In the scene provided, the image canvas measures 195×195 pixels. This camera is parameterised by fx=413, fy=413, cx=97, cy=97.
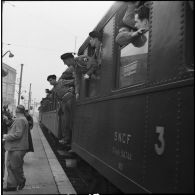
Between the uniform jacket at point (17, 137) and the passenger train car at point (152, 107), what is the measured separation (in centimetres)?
247

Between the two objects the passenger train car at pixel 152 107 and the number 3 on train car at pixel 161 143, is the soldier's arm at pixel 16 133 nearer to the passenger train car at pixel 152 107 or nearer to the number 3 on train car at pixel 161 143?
the passenger train car at pixel 152 107

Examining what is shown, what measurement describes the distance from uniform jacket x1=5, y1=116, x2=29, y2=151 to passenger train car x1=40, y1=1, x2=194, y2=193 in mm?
2471

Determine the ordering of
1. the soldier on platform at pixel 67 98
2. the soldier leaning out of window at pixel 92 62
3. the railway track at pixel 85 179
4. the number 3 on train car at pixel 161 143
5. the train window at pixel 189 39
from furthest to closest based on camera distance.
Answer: the soldier on platform at pixel 67 98
the soldier leaning out of window at pixel 92 62
the railway track at pixel 85 179
the number 3 on train car at pixel 161 143
the train window at pixel 189 39

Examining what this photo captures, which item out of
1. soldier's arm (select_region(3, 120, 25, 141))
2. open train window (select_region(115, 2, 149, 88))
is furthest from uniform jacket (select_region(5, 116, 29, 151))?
open train window (select_region(115, 2, 149, 88))

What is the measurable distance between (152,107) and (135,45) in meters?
0.74

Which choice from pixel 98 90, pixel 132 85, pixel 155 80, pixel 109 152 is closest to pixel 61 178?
pixel 98 90

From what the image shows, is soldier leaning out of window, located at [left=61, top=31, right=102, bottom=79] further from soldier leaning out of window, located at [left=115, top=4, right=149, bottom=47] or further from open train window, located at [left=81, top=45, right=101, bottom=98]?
soldier leaning out of window, located at [left=115, top=4, right=149, bottom=47]

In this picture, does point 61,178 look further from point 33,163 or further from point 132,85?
point 132,85

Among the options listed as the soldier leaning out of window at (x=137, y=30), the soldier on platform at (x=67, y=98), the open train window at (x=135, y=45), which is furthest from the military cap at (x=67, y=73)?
the soldier leaning out of window at (x=137, y=30)

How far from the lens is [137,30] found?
10.4 feet

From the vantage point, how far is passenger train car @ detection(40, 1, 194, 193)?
8.23 feet

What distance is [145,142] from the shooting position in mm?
3037

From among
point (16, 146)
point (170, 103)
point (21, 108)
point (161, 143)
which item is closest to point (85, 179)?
point (16, 146)

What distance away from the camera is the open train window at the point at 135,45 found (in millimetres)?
3144
